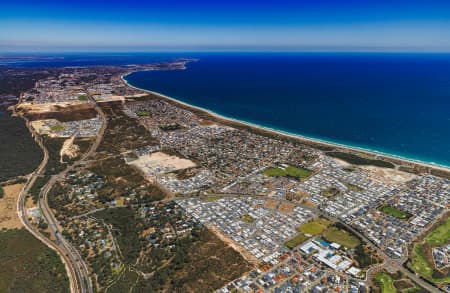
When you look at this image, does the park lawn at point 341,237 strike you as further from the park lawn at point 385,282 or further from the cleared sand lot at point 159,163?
the cleared sand lot at point 159,163

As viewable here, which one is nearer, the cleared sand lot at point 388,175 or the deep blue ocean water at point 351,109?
the cleared sand lot at point 388,175

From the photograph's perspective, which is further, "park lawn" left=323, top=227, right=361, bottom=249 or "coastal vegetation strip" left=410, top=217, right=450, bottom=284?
"park lawn" left=323, top=227, right=361, bottom=249

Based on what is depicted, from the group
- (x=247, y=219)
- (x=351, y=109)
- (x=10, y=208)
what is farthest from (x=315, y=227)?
(x=351, y=109)

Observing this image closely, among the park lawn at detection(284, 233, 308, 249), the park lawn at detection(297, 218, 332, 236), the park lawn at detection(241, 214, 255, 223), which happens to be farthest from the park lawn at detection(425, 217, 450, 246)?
the park lawn at detection(241, 214, 255, 223)

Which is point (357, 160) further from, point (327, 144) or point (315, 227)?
point (315, 227)

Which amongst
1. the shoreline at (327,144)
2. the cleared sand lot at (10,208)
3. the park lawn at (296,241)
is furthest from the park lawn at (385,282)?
the cleared sand lot at (10,208)

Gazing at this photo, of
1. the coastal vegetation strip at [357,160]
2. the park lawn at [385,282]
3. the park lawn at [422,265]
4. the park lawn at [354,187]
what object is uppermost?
the coastal vegetation strip at [357,160]

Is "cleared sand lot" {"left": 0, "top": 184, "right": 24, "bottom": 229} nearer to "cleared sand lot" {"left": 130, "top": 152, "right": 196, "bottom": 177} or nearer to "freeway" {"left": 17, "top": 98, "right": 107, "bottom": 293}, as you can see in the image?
"freeway" {"left": 17, "top": 98, "right": 107, "bottom": 293}

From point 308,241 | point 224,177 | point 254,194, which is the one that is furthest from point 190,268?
point 224,177
